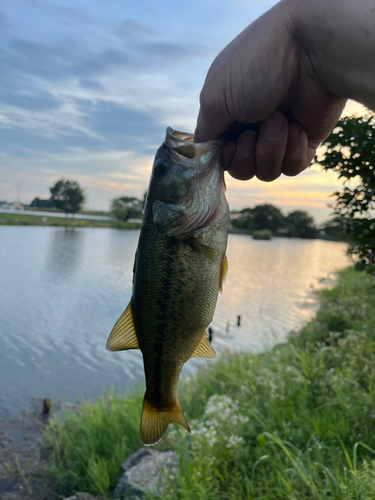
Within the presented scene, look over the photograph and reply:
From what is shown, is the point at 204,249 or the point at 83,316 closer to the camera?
the point at 204,249

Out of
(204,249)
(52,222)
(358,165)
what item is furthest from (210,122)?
(52,222)

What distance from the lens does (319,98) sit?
192 centimetres

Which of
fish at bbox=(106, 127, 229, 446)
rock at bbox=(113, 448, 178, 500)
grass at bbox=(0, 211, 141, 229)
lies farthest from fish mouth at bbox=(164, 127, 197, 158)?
grass at bbox=(0, 211, 141, 229)

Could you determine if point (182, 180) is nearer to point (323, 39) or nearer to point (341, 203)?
point (323, 39)

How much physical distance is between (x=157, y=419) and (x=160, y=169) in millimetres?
1313

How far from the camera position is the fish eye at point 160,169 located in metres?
1.94

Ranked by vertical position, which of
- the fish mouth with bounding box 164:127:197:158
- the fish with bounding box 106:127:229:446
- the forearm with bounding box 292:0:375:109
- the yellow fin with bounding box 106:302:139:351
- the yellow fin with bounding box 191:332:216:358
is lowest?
the yellow fin with bounding box 191:332:216:358

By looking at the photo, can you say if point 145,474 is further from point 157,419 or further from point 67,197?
point 67,197

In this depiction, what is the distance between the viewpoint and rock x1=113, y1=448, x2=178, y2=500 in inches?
167

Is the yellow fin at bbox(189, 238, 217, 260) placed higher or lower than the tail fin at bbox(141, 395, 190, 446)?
higher

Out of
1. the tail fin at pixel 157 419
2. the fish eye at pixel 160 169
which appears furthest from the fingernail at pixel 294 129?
the tail fin at pixel 157 419

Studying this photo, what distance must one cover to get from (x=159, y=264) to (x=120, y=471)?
4.27 metres

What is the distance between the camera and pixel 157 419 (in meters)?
→ 2.03

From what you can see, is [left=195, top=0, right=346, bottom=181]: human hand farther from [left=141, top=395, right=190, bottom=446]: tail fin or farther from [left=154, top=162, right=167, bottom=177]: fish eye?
[left=141, top=395, right=190, bottom=446]: tail fin
